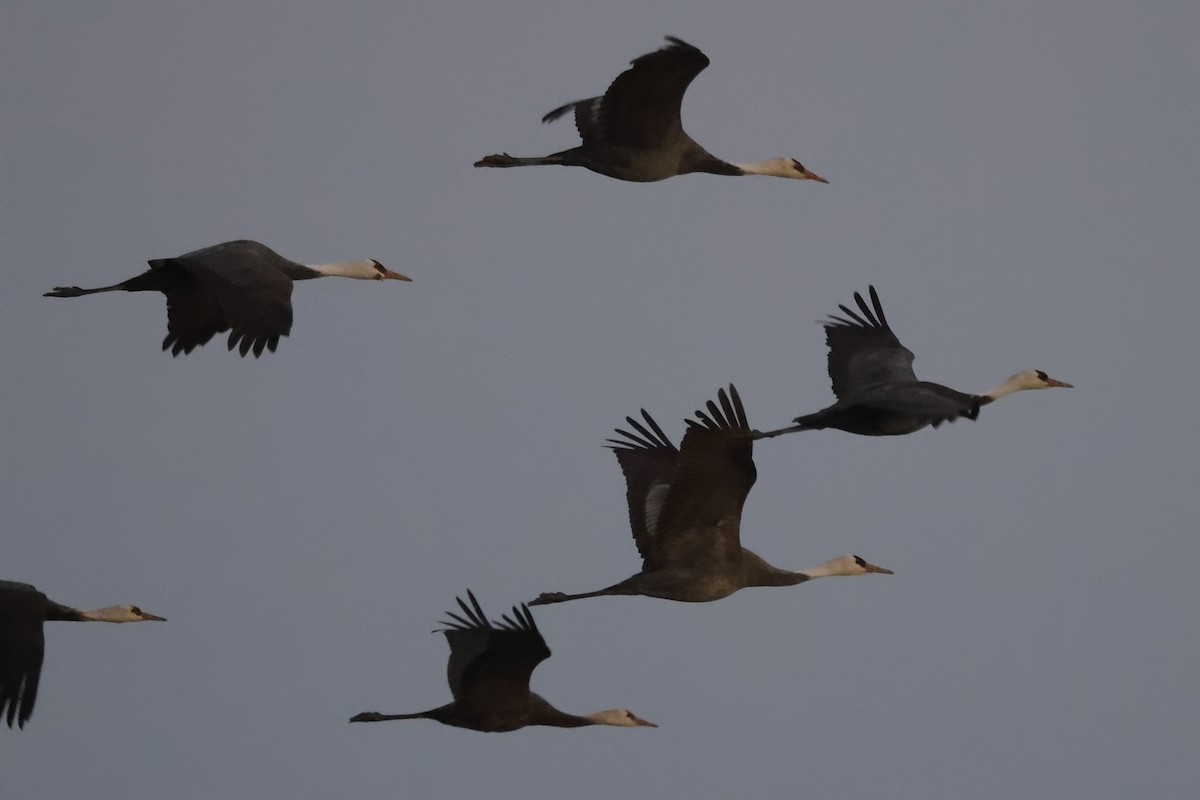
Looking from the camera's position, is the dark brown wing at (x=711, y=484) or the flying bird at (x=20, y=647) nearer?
the flying bird at (x=20, y=647)

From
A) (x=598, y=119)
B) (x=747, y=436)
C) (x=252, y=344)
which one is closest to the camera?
(x=252, y=344)

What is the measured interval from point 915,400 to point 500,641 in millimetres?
3639

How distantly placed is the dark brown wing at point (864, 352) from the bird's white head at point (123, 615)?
6.03 metres

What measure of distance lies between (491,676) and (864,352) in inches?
180

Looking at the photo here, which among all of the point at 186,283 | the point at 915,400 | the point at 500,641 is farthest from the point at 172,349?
the point at 915,400

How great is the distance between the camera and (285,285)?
18.9 meters

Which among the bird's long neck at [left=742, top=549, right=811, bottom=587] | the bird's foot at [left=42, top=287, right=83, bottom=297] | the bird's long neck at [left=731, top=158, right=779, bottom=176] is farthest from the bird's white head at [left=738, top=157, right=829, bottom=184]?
the bird's foot at [left=42, top=287, right=83, bottom=297]

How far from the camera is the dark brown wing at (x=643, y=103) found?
20250mm

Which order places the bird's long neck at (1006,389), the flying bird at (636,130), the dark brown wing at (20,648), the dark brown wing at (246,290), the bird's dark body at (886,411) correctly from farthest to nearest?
the bird's long neck at (1006,389)
the flying bird at (636,130)
the bird's dark body at (886,411)
the dark brown wing at (20,648)
the dark brown wing at (246,290)

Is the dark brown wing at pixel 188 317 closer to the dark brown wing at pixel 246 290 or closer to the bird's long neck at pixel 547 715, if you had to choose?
the dark brown wing at pixel 246 290

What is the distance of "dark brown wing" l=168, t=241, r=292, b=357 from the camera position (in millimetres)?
18438

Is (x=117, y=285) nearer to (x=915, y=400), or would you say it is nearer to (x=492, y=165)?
(x=492, y=165)

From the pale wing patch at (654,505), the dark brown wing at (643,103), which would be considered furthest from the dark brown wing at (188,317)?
the pale wing patch at (654,505)

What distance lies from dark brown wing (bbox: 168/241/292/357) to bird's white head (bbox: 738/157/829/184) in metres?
5.07
